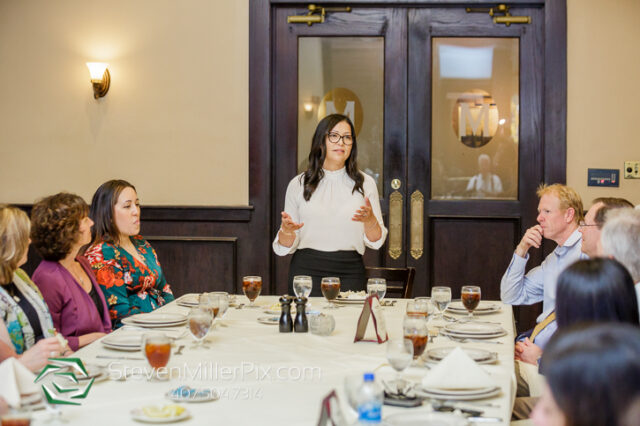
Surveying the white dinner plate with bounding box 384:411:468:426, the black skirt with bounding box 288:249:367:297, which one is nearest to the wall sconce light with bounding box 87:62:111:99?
the black skirt with bounding box 288:249:367:297

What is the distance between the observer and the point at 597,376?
1.04 m

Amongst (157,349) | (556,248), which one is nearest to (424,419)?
(157,349)

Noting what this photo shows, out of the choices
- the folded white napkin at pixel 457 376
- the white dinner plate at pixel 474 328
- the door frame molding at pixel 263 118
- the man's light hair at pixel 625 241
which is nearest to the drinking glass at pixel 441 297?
the white dinner plate at pixel 474 328

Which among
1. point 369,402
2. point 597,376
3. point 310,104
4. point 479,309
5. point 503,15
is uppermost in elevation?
point 503,15

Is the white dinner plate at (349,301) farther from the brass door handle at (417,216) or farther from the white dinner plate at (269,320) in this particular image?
the brass door handle at (417,216)

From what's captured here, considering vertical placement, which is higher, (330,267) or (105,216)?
(105,216)

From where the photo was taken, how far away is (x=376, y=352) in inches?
96.1

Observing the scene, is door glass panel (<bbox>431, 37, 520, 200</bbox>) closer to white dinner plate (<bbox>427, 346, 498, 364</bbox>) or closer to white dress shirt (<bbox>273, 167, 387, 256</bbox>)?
white dress shirt (<bbox>273, 167, 387, 256</bbox>)

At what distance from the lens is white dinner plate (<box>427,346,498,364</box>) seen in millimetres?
2248

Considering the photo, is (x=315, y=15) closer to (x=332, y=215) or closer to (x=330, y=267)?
(x=332, y=215)

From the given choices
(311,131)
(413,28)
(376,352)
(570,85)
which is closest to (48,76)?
(311,131)

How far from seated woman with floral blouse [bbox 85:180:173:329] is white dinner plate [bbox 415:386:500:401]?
175cm

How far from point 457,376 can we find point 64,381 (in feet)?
3.09

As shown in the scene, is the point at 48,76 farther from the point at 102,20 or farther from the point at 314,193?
the point at 314,193
